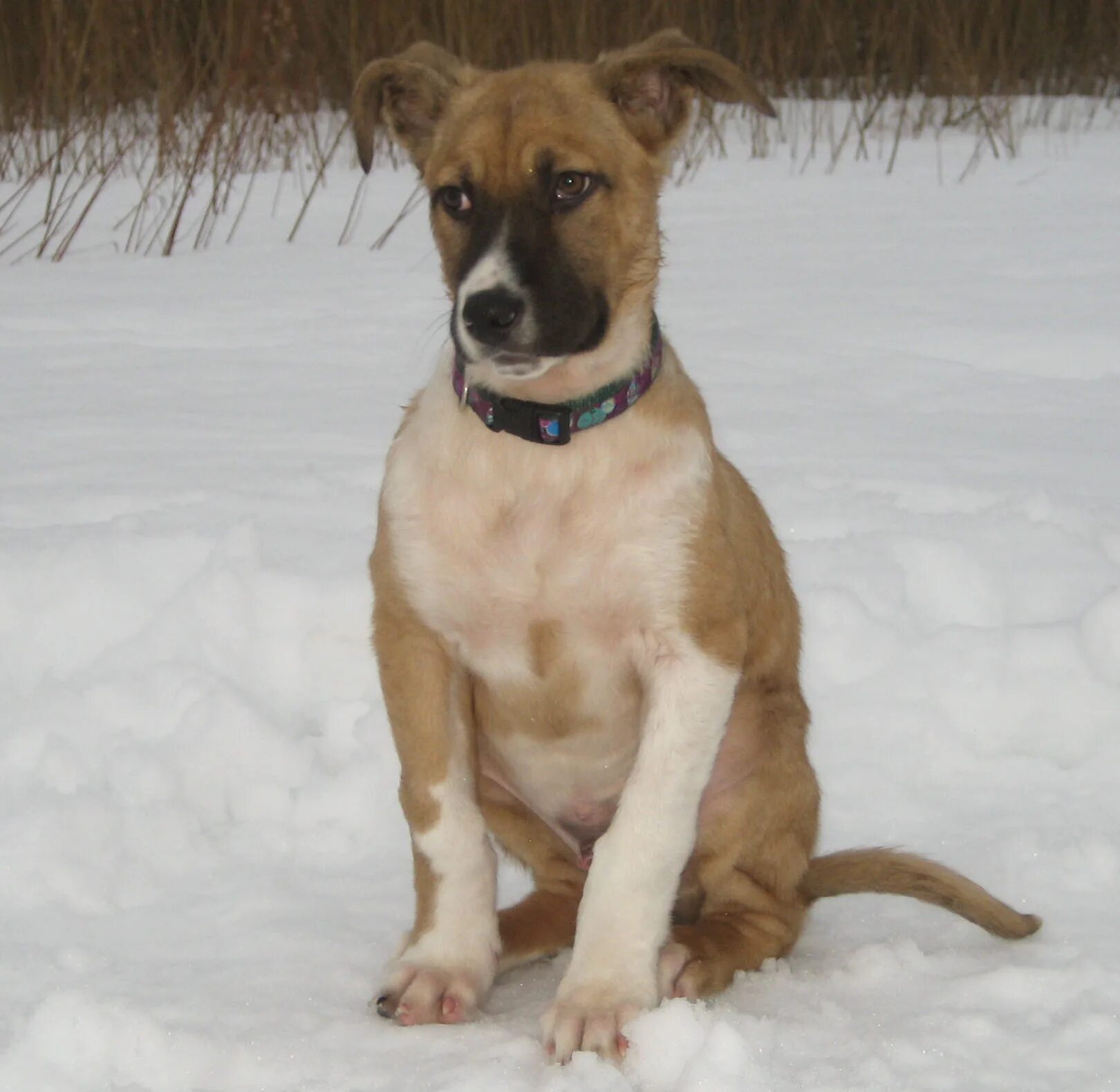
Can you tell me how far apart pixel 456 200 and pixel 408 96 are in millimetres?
486

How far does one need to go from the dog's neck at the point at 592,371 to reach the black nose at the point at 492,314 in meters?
0.24

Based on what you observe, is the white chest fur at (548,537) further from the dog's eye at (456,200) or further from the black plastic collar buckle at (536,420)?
the dog's eye at (456,200)

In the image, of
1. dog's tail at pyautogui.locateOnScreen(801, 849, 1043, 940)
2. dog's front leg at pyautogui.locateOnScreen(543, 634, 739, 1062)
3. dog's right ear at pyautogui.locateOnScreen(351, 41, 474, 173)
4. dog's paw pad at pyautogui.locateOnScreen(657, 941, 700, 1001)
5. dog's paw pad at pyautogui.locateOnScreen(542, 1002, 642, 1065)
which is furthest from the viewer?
dog's right ear at pyautogui.locateOnScreen(351, 41, 474, 173)

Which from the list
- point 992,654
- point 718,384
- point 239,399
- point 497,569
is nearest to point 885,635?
point 992,654

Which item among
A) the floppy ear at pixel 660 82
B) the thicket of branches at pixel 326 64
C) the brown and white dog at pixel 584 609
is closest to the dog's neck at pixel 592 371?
the brown and white dog at pixel 584 609

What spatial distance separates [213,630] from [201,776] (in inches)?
22.3

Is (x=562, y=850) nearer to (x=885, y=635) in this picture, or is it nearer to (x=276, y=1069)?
(x=276, y=1069)

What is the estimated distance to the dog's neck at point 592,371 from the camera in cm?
335

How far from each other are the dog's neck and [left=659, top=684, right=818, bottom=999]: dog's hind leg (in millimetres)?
696

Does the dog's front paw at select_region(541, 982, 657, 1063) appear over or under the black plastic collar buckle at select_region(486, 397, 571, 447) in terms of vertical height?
under

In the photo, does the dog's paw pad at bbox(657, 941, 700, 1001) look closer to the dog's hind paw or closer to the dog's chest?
the dog's hind paw

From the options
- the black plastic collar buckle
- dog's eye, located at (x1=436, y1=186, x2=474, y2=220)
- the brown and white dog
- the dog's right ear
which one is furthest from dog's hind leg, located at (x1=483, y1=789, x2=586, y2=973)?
the dog's right ear

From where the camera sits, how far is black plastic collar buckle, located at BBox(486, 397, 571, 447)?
3.26 metres

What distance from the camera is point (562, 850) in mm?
3693
